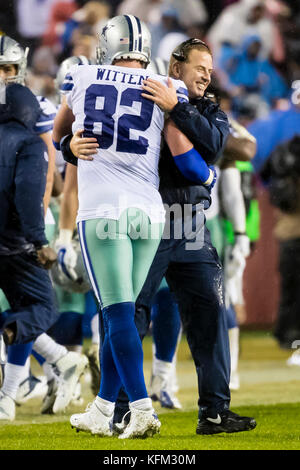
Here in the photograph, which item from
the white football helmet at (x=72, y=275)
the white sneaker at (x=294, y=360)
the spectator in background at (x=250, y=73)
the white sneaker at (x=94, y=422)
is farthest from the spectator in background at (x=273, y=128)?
the white sneaker at (x=94, y=422)

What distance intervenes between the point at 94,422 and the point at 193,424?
2.77 feet

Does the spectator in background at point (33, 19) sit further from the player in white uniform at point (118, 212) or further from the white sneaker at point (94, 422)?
the white sneaker at point (94, 422)

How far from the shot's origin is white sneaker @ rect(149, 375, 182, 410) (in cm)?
602

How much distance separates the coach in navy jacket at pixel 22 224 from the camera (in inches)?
213

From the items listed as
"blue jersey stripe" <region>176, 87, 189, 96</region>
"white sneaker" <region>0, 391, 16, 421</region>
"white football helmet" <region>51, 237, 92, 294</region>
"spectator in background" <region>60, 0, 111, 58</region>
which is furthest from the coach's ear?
"spectator in background" <region>60, 0, 111, 58</region>

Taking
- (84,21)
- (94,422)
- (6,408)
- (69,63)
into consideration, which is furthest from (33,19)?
(94,422)

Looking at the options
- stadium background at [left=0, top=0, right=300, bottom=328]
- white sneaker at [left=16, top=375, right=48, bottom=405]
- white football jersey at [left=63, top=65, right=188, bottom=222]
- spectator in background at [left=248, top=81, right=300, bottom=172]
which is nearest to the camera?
white football jersey at [left=63, top=65, right=188, bottom=222]

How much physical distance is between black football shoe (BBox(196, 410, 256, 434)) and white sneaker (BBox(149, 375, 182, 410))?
1.29 metres

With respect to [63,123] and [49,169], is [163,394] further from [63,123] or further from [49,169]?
[63,123]

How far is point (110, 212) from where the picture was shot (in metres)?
4.40

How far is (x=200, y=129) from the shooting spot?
4434 mm

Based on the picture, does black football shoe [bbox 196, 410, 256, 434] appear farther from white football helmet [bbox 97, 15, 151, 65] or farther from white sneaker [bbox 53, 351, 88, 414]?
white football helmet [bbox 97, 15, 151, 65]

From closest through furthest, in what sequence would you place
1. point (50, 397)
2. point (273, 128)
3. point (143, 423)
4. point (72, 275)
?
point (143, 423)
point (50, 397)
point (72, 275)
point (273, 128)

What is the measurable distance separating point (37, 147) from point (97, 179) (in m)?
1.14
